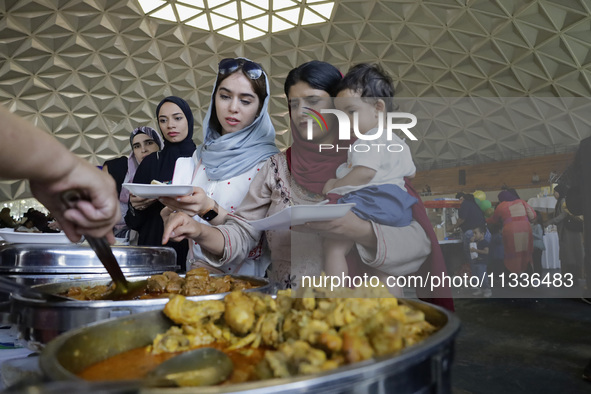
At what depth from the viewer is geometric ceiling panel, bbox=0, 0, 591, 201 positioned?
1091 cm

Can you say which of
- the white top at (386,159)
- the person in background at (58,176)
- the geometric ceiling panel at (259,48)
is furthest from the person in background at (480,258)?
the geometric ceiling panel at (259,48)

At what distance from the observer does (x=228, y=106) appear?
2.36m

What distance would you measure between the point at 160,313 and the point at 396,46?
12683mm

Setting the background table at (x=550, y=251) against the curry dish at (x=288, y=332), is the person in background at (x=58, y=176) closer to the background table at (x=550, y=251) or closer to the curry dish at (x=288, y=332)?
the curry dish at (x=288, y=332)

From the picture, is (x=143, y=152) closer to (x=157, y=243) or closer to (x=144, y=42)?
(x=157, y=243)

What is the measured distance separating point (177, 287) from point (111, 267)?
29 centimetres

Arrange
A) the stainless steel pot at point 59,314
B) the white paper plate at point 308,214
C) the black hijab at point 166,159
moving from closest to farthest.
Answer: the stainless steel pot at point 59,314 < the white paper plate at point 308,214 < the black hijab at point 166,159

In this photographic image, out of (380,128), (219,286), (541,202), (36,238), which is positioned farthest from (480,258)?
(36,238)

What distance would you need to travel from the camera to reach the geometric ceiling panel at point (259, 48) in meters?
10.9

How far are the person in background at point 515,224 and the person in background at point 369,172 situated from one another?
324mm

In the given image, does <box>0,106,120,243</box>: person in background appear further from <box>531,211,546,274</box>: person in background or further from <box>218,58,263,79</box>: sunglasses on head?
<box>218,58,263,79</box>: sunglasses on head

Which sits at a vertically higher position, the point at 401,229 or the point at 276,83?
the point at 276,83

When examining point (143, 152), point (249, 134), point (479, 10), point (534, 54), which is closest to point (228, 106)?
point (249, 134)

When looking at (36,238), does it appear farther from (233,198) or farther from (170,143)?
(170,143)
